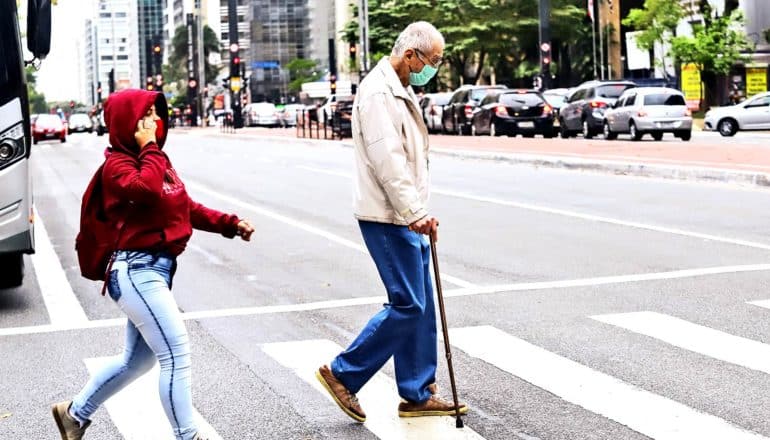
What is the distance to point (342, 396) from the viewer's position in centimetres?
621

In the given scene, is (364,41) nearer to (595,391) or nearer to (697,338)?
(697,338)

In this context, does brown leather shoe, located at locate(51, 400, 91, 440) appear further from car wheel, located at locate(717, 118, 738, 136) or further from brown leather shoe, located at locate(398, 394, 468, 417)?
car wheel, located at locate(717, 118, 738, 136)

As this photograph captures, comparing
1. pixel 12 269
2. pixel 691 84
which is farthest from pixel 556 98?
pixel 12 269

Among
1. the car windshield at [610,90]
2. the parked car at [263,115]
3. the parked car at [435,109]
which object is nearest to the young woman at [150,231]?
the car windshield at [610,90]

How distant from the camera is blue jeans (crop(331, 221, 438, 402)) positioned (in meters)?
5.94

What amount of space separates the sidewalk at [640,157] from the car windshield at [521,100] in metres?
4.24

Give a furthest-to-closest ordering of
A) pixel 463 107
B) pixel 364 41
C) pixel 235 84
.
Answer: pixel 235 84, pixel 364 41, pixel 463 107

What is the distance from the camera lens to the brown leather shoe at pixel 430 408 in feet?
20.5

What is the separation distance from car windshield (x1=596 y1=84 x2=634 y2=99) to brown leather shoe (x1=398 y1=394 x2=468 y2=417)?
34.6 meters

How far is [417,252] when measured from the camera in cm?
595

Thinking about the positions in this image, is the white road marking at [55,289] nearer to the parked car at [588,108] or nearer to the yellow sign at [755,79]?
the parked car at [588,108]

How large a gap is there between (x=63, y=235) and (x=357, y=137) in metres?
11.1

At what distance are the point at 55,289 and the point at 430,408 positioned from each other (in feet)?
19.7

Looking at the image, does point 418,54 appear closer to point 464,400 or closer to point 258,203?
point 464,400
